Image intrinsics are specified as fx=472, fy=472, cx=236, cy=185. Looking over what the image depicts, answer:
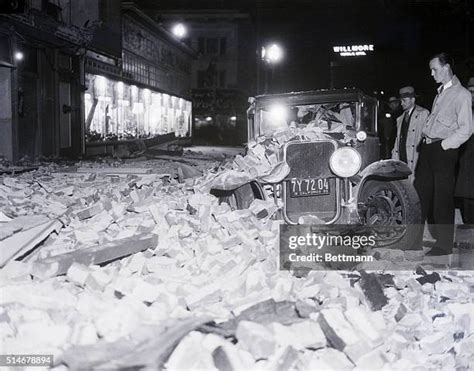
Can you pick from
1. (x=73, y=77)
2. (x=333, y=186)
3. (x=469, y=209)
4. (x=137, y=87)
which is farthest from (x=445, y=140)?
(x=137, y=87)

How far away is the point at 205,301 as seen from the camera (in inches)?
134

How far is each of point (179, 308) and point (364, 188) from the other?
3351mm

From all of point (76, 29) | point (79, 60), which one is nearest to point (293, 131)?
point (76, 29)

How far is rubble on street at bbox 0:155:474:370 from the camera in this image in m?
2.77

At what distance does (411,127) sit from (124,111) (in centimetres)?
1849

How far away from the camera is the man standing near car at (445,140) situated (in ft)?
16.6

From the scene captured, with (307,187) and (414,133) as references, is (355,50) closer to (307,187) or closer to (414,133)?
(414,133)

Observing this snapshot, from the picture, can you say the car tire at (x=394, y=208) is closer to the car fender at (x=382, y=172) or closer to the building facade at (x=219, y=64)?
the car fender at (x=382, y=172)

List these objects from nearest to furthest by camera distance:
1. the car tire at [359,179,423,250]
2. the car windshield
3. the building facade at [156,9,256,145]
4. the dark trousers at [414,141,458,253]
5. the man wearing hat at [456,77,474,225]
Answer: the dark trousers at [414,141,458,253] → the man wearing hat at [456,77,474,225] → the car tire at [359,179,423,250] → the car windshield → the building facade at [156,9,256,145]

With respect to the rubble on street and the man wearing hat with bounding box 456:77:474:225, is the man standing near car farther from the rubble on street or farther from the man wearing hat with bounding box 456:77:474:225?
the rubble on street

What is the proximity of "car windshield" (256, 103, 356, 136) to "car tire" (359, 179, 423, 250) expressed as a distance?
924mm

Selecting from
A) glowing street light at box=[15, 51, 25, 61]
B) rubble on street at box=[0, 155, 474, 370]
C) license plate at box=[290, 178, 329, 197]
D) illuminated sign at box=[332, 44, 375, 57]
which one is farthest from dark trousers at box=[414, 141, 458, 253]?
illuminated sign at box=[332, 44, 375, 57]

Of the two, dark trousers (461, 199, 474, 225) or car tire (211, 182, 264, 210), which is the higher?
car tire (211, 182, 264, 210)

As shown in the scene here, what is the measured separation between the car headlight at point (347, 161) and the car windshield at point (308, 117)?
0.73m
